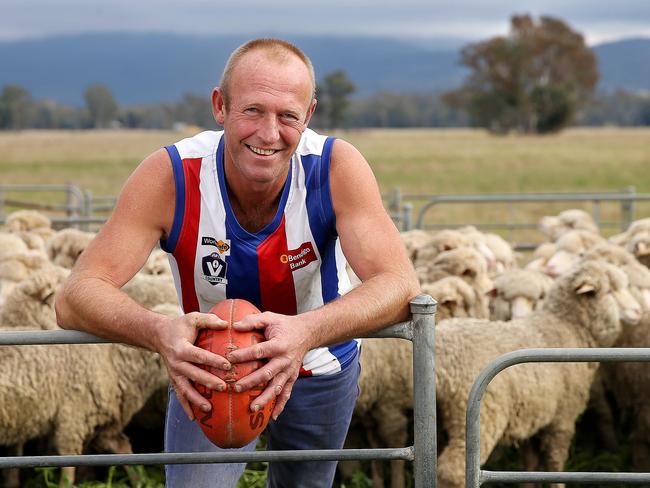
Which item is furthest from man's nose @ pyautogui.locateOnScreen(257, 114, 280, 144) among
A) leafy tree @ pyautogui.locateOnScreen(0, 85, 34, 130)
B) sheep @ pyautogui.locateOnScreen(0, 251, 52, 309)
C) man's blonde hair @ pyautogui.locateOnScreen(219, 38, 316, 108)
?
leafy tree @ pyautogui.locateOnScreen(0, 85, 34, 130)

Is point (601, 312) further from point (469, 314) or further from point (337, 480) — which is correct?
point (337, 480)

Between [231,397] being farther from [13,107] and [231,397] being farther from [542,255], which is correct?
[13,107]

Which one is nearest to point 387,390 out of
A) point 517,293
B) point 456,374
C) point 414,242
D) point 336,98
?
point 456,374

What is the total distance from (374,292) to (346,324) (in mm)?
136

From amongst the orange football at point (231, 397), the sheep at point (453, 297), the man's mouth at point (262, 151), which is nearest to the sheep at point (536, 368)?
the sheep at point (453, 297)

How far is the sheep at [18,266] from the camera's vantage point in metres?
7.06

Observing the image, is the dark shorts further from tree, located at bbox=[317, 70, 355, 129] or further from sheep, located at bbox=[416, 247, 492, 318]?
tree, located at bbox=[317, 70, 355, 129]

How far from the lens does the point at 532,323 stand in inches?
231

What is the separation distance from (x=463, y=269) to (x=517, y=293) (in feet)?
1.39

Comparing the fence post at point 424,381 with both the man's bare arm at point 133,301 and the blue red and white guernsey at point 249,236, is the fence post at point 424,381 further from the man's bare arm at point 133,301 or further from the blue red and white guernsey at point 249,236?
the man's bare arm at point 133,301

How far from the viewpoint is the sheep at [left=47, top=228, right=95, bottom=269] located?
7.66 metres

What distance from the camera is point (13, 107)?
9919cm

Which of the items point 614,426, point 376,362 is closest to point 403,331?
point 376,362

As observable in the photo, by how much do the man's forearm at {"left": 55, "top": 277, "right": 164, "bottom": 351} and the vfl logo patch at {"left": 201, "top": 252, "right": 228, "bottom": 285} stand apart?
0.28 metres
